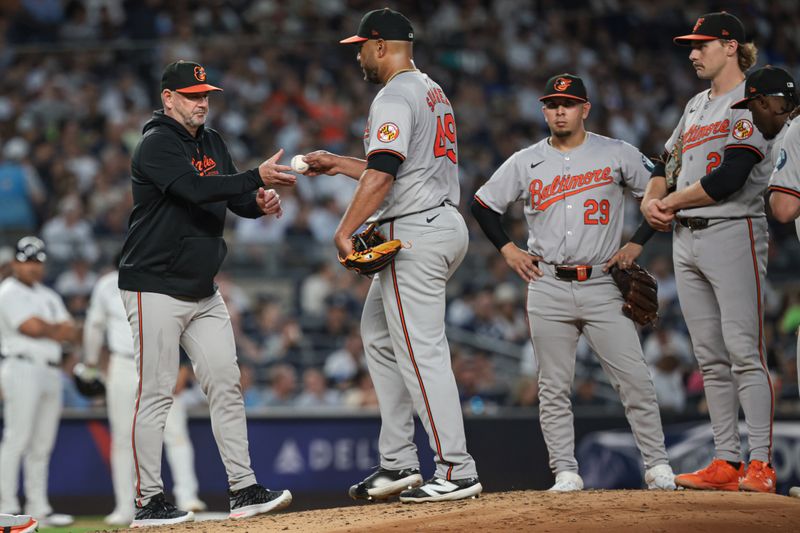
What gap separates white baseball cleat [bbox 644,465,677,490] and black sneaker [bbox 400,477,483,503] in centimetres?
110

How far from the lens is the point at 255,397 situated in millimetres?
12125

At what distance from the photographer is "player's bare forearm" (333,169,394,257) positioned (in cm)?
529

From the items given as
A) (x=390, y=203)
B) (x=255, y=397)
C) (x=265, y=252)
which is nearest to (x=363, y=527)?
(x=390, y=203)

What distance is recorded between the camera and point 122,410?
30.0 feet

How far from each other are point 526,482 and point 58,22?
35.4ft

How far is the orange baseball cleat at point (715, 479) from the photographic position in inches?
227

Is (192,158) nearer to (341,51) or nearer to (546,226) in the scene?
(546,226)

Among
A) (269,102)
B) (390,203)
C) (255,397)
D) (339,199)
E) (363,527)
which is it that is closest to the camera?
(363,527)

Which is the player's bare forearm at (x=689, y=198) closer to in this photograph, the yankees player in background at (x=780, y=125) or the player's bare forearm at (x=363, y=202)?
the yankees player in background at (x=780, y=125)

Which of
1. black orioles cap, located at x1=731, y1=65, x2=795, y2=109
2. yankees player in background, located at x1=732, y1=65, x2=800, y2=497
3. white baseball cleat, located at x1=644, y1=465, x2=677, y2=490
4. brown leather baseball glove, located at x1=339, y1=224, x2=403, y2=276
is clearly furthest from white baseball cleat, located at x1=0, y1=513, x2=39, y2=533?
black orioles cap, located at x1=731, y1=65, x2=795, y2=109

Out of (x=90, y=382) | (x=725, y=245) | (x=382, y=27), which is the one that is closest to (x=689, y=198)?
(x=725, y=245)

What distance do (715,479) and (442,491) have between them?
5.04ft

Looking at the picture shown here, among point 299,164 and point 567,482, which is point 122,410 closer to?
point 299,164

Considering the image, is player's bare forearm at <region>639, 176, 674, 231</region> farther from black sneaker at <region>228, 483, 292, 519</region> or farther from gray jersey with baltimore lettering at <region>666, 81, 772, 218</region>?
black sneaker at <region>228, 483, 292, 519</region>
